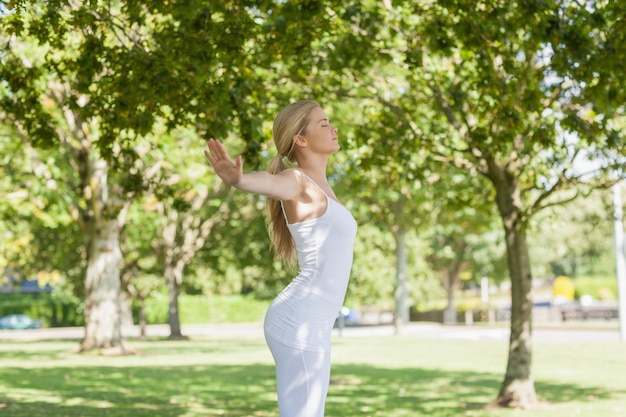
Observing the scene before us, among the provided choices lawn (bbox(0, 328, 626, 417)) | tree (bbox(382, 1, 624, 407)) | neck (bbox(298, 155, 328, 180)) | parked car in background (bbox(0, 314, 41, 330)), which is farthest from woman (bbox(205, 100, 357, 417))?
parked car in background (bbox(0, 314, 41, 330))

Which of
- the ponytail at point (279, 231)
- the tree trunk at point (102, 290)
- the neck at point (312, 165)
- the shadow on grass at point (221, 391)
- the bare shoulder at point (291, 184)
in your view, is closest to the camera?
the bare shoulder at point (291, 184)

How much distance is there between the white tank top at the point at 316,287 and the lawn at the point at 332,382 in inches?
337

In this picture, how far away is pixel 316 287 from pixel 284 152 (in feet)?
2.37

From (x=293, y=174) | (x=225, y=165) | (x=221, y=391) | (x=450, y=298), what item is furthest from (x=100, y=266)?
(x=450, y=298)

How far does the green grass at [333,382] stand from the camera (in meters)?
13.0

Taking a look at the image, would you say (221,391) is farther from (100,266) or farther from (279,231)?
(279,231)

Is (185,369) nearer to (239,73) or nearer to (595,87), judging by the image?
(239,73)

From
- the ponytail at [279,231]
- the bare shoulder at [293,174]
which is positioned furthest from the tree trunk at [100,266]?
the bare shoulder at [293,174]

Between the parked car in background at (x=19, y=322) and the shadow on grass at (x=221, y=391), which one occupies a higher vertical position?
the parked car in background at (x=19, y=322)

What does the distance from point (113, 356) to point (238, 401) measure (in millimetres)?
11532

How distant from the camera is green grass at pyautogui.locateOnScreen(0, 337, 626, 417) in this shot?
13031 mm

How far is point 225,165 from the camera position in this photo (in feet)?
12.4

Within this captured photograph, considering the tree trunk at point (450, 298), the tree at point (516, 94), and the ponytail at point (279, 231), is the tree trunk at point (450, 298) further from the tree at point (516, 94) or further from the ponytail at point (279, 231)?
the ponytail at point (279, 231)

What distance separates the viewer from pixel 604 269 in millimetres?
80938
